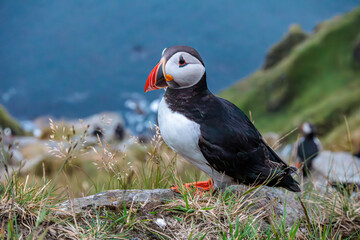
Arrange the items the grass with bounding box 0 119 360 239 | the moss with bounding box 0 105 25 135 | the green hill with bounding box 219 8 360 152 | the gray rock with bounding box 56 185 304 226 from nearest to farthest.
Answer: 1. the grass with bounding box 0 119 360 239
2. the gray rock with bounding box 56 185 304 226
3. the green hill with bounding box 219 8 360 152
4. the moss with bounding box 0 105 25 135

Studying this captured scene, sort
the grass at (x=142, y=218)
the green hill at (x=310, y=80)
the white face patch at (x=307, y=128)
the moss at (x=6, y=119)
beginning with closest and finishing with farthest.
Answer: the grass at (x=142, y=218), the white face patch at (x=307, y=128), the green hill at (x=310, y=80), the moss at (x=6, y=119)

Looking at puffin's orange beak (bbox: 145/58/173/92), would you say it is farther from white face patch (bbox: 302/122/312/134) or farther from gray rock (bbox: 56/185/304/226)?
white face patch (bbox: 302/122/312/134)

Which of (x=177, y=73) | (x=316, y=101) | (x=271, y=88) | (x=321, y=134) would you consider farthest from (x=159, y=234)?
(x=271, y=88)

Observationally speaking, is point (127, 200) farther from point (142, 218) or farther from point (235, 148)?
point (235, 148)

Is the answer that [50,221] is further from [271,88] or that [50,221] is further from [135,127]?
[271,88]

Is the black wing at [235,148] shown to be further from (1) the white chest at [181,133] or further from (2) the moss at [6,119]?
(2) the moss at [6,119]

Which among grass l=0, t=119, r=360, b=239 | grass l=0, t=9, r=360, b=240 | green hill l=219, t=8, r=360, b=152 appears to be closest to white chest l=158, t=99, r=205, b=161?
grass l=0, t=9, r=360, b=240

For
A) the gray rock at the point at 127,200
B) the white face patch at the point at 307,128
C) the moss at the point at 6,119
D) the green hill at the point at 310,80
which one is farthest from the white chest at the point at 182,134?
the moss at the point at 6,119

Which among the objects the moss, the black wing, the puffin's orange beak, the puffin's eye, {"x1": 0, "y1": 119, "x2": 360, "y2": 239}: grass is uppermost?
the moss

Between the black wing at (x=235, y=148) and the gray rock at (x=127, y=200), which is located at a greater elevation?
the black wing at (x=235, y=148)

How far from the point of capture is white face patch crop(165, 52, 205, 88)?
7.23ft

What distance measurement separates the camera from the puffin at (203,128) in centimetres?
224

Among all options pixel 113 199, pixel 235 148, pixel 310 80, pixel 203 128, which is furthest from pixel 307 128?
pixel 310 80

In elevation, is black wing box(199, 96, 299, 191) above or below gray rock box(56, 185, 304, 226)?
above
